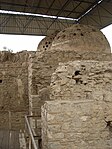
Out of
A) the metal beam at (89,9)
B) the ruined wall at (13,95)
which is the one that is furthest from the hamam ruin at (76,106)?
the metal beam at (89,9)

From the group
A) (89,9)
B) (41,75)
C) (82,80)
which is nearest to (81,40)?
(41,75)

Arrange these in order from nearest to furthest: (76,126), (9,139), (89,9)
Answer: (76,126), (9,139), (89,9)

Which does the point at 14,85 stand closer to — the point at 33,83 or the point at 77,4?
the point at 33,83

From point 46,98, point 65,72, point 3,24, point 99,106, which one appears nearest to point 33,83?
point 46,98

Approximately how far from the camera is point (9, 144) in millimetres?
6742

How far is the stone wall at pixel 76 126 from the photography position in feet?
12.4

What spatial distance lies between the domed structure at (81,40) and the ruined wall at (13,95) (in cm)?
264

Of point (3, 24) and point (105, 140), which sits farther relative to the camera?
point (3, 24)

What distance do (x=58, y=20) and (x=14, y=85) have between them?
12746 mm

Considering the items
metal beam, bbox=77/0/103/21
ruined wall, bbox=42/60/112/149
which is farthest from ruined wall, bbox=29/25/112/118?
metal beam, bbox=77/0/103/21

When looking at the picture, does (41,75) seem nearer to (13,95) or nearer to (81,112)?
(13,95)

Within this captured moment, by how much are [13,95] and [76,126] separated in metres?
6.01

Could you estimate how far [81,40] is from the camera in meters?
10.9

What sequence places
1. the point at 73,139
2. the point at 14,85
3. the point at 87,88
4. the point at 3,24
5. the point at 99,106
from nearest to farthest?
the point at 73,139 < the point at 99,106 < the point at 87,88 < the point at 14,85 < the point at 3,24
